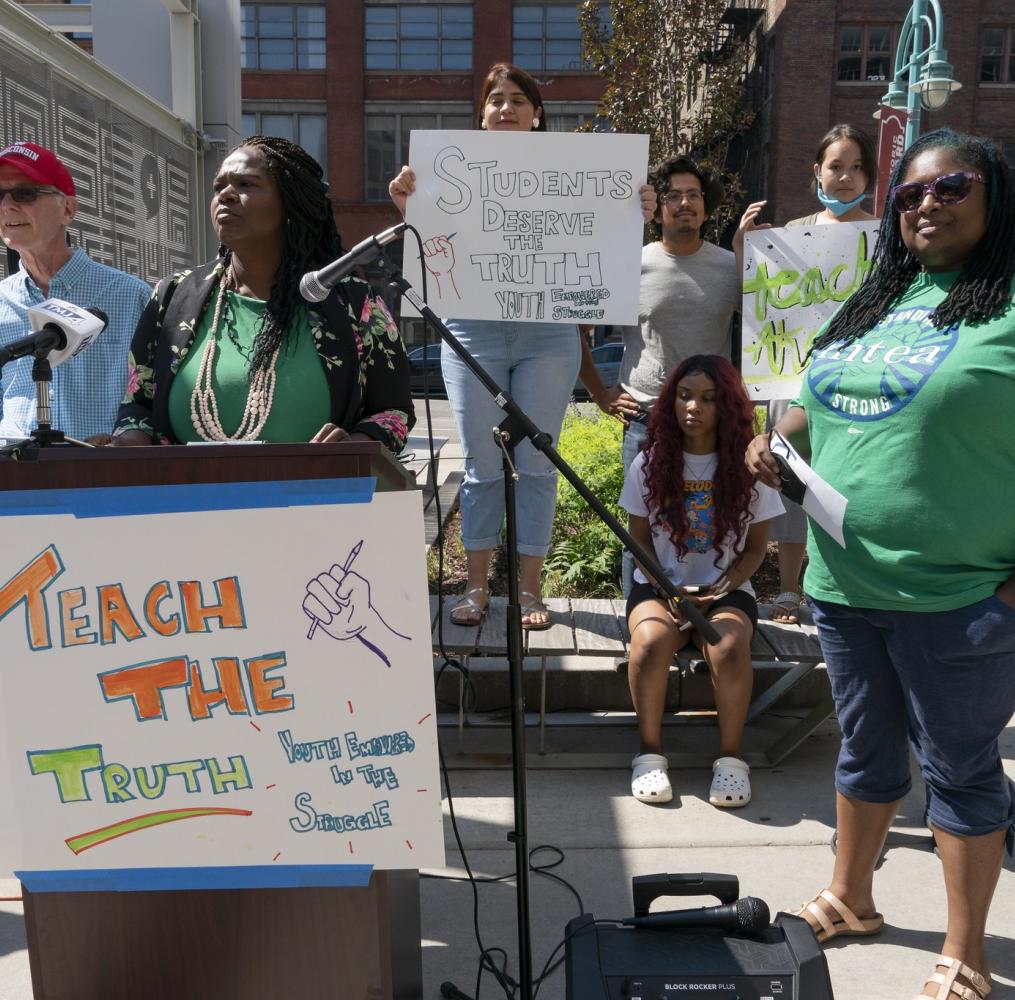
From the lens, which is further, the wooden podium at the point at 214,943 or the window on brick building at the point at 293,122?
the window on brick building at the point at 293,122

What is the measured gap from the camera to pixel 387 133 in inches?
1447

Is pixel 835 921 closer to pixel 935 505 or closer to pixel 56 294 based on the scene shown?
pixel 935 505

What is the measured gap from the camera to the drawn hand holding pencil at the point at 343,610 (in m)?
1.93

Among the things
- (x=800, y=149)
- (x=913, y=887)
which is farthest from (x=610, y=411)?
(x=800, y=149)

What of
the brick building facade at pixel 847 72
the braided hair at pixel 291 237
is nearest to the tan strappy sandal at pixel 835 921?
the braided hair at pixel 291 237

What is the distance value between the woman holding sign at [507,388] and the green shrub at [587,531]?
97cm

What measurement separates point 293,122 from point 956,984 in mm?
38055

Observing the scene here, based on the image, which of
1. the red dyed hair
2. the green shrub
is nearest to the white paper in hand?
the red dyed hair

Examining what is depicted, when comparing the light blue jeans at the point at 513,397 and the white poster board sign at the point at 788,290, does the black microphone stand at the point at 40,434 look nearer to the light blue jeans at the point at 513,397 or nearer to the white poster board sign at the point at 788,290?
the light blue jeans at the point at 513,397

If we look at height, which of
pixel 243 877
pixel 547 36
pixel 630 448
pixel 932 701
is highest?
pixel 547 36

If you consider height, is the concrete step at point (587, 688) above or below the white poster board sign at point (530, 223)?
below

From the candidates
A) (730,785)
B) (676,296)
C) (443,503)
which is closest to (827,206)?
(676,296)

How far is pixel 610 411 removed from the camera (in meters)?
4.59

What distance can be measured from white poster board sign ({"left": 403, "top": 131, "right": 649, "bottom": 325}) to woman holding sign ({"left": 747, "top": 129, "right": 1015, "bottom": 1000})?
1.60 m
